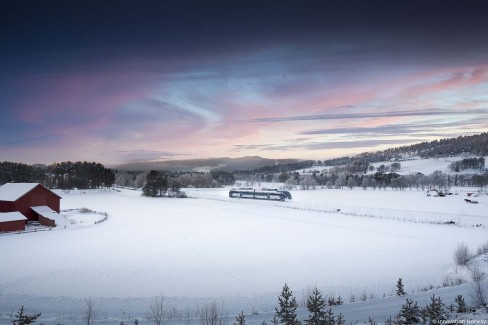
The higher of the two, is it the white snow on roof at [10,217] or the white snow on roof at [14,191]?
the white snow on roof at [14,191]

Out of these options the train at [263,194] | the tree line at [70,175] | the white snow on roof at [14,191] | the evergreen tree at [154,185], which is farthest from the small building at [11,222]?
the tree line at [70,175]

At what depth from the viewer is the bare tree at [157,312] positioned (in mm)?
14023

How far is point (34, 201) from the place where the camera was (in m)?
47.6

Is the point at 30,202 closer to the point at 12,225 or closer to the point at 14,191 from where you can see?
the point at 14,191

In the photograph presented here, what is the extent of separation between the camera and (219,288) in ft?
69.1

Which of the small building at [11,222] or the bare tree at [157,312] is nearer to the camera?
the bare tree at [157,312]

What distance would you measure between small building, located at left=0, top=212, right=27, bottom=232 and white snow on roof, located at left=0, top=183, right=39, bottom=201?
18.7 feet

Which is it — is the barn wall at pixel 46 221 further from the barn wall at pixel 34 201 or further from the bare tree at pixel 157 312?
the bare tree at pixel 157 312

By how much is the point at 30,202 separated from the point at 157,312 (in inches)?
1700

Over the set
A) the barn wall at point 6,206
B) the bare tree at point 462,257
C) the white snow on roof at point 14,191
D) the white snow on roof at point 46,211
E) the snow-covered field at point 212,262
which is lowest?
the snow-covered field at point 212,262

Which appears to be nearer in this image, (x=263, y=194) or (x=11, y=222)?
(x=11, y=222)

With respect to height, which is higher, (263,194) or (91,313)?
(263,194)

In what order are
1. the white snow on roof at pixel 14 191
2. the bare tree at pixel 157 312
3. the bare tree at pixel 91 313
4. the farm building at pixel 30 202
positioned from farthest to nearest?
1. the white snow on roof at pixel 14 191
2. the farm building at pixel 30 202
3. the bare tree at pixel 91 313
4. the bare tree at pixel 157 312

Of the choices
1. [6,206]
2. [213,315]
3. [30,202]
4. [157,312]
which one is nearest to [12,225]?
[6,206]
